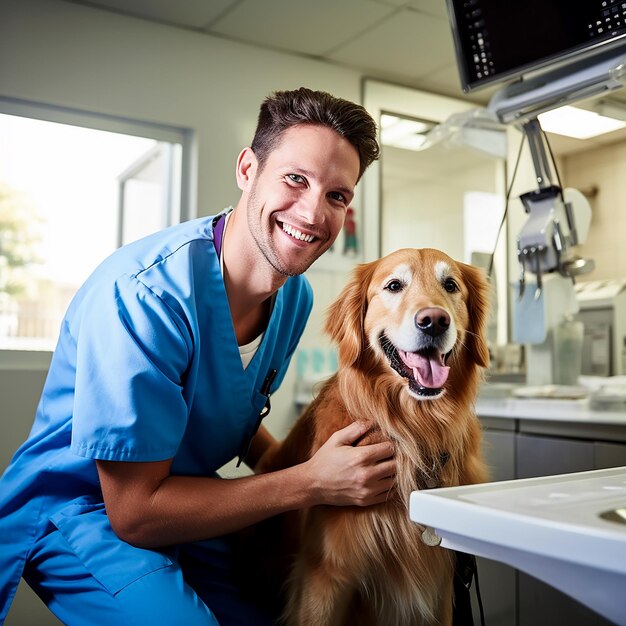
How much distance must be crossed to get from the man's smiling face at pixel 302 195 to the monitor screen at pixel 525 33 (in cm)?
73

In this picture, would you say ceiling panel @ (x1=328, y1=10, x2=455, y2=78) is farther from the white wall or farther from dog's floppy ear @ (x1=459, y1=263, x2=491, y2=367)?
dog's floppy ear @ (x1=459, y1=263, x2=491, y2=367)

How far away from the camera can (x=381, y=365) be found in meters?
1.32

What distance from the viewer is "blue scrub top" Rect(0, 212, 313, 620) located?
1192mm

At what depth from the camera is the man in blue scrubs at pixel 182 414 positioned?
120 cm

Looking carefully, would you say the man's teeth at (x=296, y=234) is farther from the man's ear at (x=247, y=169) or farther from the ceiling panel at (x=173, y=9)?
the ceiling panel at (x=173, y=9)

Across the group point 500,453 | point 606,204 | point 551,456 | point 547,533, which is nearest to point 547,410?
point 551,456

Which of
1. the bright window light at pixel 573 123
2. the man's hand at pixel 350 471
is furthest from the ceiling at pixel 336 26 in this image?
the man's hand at pixel 350 471

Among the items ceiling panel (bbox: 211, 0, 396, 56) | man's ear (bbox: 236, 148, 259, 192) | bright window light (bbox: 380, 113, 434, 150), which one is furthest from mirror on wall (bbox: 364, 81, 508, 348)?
man's ear (bbox: 236, 148, 259, 192)

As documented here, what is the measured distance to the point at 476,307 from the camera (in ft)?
4.45

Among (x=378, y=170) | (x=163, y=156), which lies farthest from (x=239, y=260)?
(x=378, y=170)

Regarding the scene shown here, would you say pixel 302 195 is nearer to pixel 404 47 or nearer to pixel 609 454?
pixel 609 454

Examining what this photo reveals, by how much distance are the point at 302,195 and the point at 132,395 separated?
0.50m

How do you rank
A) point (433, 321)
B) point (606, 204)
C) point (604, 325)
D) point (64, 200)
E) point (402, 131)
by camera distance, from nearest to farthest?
point (433, 321) < point (604, 325) < point (64, 200) < point (402, 131) < point (606, 204)

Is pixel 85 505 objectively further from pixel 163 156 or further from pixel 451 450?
pixel 163 156
